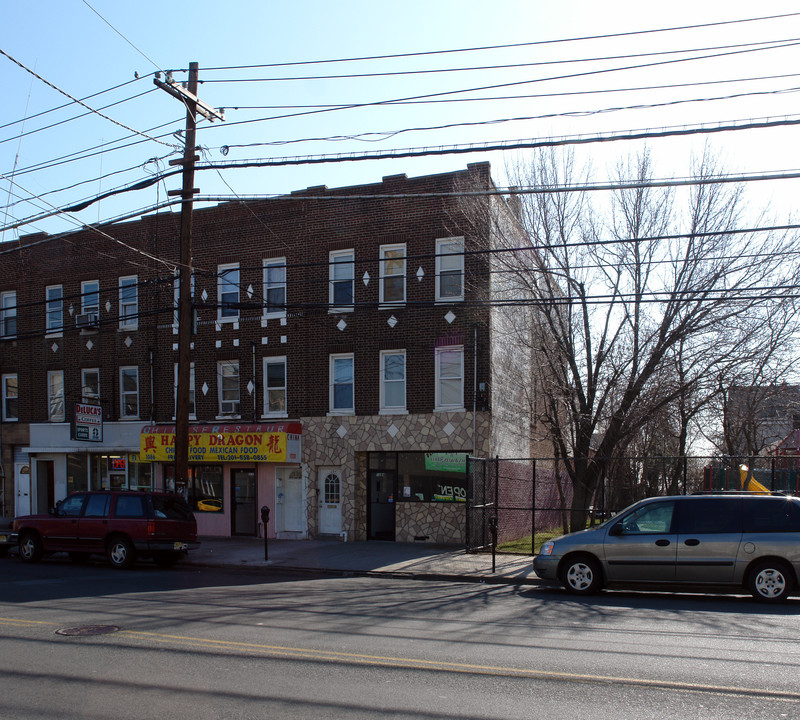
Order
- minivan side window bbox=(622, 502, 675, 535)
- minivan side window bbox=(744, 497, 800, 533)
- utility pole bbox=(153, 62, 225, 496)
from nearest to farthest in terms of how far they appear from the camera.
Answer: minivan side window bbox=(744, 497, 800, 533) → minivan side window bbox=(622, 502, 675, 535) → utility pole bbox=(153, 62, 225, 496)

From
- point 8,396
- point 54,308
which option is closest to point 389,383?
point 54,308

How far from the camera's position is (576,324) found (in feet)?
59.6

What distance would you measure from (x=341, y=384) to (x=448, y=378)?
3.30 meters

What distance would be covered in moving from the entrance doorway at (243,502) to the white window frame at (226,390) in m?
1.77

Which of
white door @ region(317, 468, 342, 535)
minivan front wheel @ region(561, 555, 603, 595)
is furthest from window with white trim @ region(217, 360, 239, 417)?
minivan front wheel @ region(561, 555, 603, 595)

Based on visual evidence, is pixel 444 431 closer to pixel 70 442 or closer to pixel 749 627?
pixel 749 627

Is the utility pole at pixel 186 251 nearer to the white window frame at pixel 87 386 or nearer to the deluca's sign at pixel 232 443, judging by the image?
the deluca's sign at pixel 232 443

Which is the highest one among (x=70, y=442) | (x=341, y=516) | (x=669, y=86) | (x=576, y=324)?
(x=669, y=86)

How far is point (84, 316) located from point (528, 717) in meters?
23.9

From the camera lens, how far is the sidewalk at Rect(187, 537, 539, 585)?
15.3 meters

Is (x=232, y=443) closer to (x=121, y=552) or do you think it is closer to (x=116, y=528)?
(x=116, y=528)

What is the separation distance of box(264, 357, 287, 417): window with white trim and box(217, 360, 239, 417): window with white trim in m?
1.08

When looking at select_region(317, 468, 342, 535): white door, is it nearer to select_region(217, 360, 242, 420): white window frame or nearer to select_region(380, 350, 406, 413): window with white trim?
select_region(380, 350, 406, 413): window with white trim

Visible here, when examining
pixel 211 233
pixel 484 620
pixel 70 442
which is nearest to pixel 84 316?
pixel 70 442
